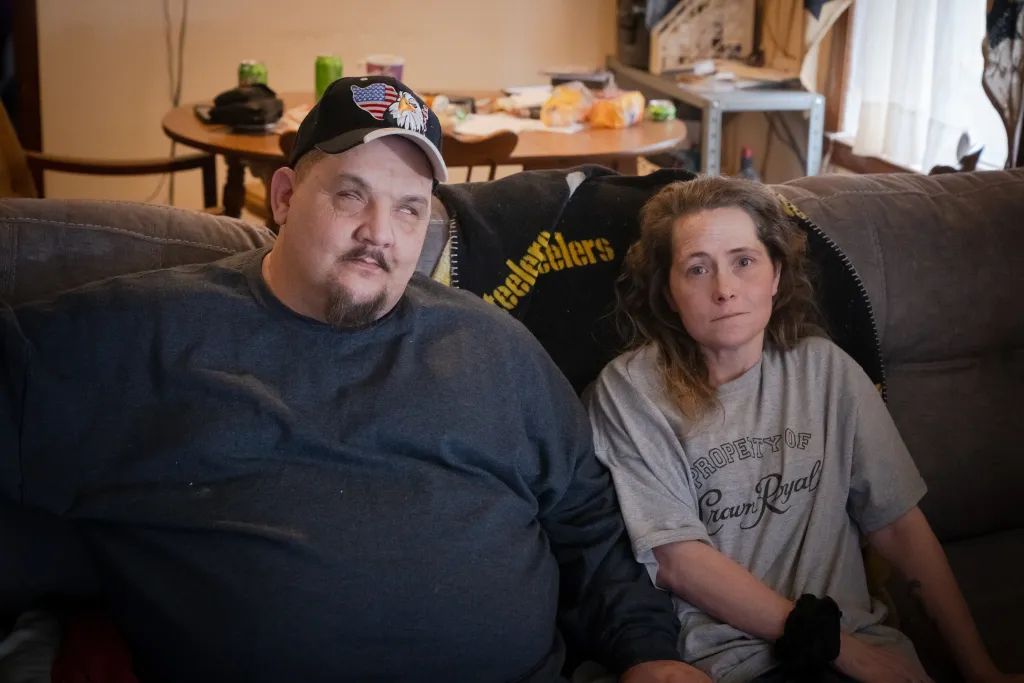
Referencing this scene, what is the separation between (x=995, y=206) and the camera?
192 cm

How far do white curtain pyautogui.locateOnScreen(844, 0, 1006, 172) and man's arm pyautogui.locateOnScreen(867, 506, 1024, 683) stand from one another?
1880 mm

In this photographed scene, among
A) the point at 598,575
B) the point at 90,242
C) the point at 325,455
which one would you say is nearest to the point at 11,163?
the point at 90,242

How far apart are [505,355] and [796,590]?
537 millimetres

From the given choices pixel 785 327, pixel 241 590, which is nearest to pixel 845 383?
pixel 785 327

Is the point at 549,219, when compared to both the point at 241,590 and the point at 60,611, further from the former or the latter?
the point at 60,611

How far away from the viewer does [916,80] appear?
11.0 feet

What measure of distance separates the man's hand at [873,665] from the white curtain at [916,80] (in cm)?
208

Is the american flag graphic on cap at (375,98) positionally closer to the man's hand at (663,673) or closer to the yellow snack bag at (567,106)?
the man's hand at (663,673)

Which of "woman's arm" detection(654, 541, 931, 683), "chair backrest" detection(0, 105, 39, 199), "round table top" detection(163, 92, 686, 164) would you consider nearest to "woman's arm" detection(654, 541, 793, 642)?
"woman's arm" detection(654, 541, 931, 683)

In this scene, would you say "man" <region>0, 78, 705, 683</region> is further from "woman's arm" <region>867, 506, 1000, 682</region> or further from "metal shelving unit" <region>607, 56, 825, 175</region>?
"metal shelving unit" <region>607, 56, 825, 175</region>

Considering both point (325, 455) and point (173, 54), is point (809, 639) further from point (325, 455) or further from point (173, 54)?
point (173, 54)

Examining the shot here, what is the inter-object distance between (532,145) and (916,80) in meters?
1.37

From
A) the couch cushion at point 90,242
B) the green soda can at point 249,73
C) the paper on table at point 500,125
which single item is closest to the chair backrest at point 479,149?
the paper on table at point 500,125

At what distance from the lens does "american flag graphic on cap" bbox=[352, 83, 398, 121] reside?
136 centimetres
